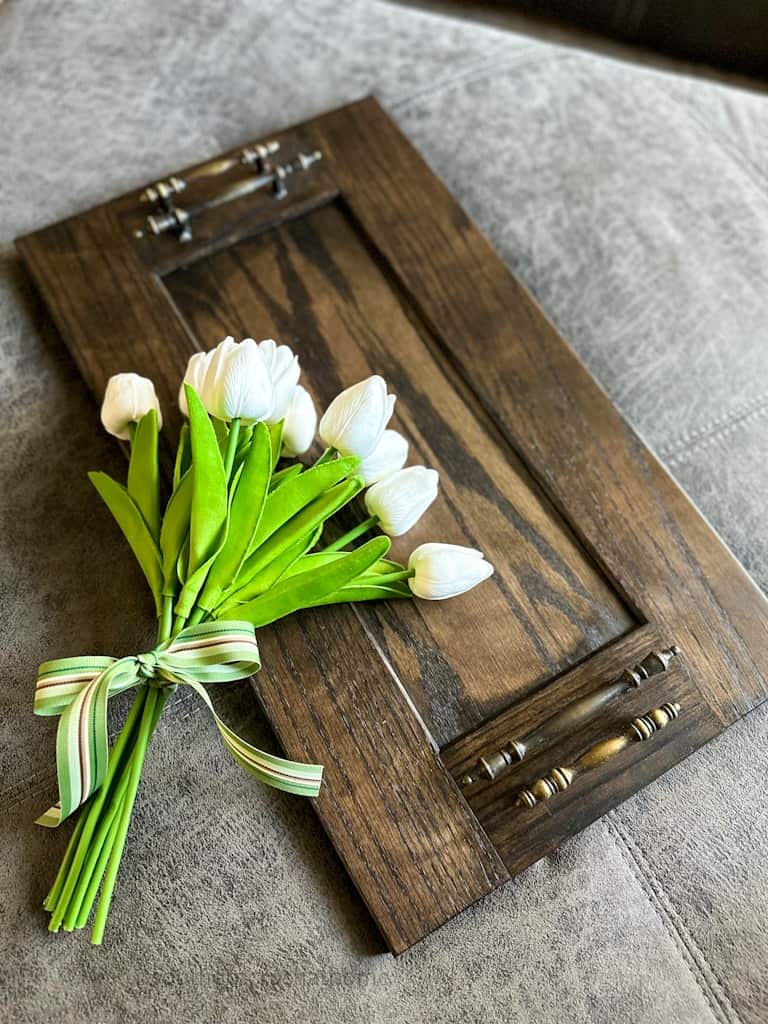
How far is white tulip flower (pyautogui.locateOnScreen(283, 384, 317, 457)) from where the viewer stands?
623 mm

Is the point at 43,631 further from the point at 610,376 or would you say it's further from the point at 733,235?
the point at 733,235

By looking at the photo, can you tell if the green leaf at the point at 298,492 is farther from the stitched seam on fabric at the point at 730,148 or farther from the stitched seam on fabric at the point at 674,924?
the stitched seam on fabric at the point at 730,148

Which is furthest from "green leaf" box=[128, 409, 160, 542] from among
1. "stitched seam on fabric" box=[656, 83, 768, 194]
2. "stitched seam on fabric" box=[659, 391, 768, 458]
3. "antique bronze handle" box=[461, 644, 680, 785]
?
"stitched seam on fabric" box=[656, 83, 768, 194]

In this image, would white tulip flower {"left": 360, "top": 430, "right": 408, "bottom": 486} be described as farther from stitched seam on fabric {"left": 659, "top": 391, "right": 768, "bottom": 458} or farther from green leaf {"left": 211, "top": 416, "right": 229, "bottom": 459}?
stitched seam on fabric {"left": 659, "top": 391, "right": 768, "bottom": 458}

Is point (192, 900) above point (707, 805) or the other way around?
above

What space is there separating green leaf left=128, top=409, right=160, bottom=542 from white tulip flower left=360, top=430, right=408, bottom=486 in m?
0.14

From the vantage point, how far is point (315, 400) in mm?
702

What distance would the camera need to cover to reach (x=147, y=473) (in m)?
0.61

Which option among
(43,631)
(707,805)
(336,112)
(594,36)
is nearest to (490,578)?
(707,805)

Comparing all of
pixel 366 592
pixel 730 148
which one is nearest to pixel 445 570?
pixel 366 592

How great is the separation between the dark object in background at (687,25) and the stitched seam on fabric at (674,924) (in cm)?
80

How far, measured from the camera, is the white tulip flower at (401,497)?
603mm

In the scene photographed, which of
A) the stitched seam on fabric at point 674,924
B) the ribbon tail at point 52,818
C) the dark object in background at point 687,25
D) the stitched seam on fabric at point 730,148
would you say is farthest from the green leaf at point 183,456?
the dark object in background at point 687,25

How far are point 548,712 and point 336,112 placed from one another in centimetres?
56
